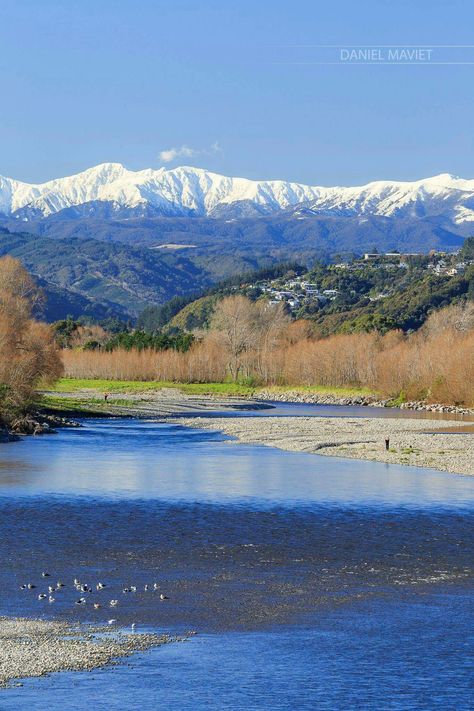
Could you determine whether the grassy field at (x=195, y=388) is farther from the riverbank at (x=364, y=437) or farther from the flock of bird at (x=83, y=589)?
the flock of bird at (x=83, y=589)

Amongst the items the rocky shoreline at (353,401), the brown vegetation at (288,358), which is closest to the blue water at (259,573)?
the rocky shoreline at (353,401)

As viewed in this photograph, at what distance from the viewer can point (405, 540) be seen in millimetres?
33844

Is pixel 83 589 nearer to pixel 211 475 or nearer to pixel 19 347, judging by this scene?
pixel 211 475

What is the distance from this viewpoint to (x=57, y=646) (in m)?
21.7

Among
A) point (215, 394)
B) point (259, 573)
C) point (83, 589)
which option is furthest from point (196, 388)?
point (83, 589)

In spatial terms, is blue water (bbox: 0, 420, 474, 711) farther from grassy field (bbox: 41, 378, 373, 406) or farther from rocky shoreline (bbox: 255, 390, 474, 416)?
grassy field (bbox: 41, 378, 373, 406)

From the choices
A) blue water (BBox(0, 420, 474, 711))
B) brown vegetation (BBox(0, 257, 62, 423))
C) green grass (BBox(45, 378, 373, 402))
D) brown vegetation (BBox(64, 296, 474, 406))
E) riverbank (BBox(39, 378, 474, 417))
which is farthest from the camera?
green grass (BBox(45, 378, 373, 402))

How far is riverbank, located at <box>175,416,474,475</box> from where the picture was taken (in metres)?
57.4

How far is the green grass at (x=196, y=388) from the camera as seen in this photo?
148 metres

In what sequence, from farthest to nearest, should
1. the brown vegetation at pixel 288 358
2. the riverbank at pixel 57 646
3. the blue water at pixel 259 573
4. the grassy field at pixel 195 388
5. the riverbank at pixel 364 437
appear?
the grassy field at pixel 195 388, the brown vegetation at pixel 288 358, the riverbank at pixel 364 437, the riverbank at pixel 57 646, the blue water at pixel 259 573

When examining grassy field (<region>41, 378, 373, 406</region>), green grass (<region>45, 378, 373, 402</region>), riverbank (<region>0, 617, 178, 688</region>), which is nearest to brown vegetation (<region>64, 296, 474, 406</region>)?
green grass (<region>45, 378, 373, 402</region>)

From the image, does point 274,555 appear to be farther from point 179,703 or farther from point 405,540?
point 179,703

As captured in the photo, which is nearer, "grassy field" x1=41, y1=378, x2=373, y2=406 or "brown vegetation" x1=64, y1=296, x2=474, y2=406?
"brown vegetation" x1=64, y1=296, x2=474, y2=406

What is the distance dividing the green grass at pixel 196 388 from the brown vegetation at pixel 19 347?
3274 cm
